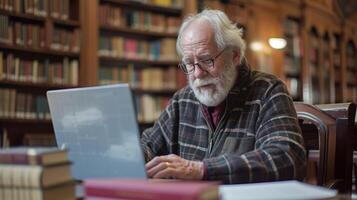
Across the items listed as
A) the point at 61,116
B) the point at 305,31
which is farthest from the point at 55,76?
the point at 305,31

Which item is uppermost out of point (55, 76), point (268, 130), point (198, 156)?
point (55, 76)

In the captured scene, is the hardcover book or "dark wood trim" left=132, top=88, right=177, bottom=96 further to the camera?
"dark wood trim" left=132, top=88, right=177, bottom=96

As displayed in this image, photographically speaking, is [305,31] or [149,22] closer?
[149,22]

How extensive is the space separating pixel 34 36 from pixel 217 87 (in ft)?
9.44

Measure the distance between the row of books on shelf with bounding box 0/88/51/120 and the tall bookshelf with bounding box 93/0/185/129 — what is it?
2.19 ft

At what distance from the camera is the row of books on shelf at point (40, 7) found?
13.6 feet

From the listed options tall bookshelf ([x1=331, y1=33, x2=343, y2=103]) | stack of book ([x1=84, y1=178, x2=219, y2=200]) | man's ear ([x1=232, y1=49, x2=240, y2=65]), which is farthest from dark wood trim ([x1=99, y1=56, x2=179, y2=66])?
tall bookshelf ([x1=331, y1=33, x2=343, y2=103])

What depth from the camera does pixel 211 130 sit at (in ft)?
6.21

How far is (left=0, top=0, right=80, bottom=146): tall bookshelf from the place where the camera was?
413 centimetres

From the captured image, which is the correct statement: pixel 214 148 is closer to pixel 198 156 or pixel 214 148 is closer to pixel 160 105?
pixel 198 156

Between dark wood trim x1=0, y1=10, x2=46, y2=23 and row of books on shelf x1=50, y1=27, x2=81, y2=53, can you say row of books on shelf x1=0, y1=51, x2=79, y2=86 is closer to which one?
row of books on shelf x1=50, y1=27, x2=81, y2=53

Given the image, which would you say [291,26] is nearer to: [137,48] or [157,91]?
[157,91]

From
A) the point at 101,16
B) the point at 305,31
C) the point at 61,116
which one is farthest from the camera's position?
the point at 305,31

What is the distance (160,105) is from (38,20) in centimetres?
160
